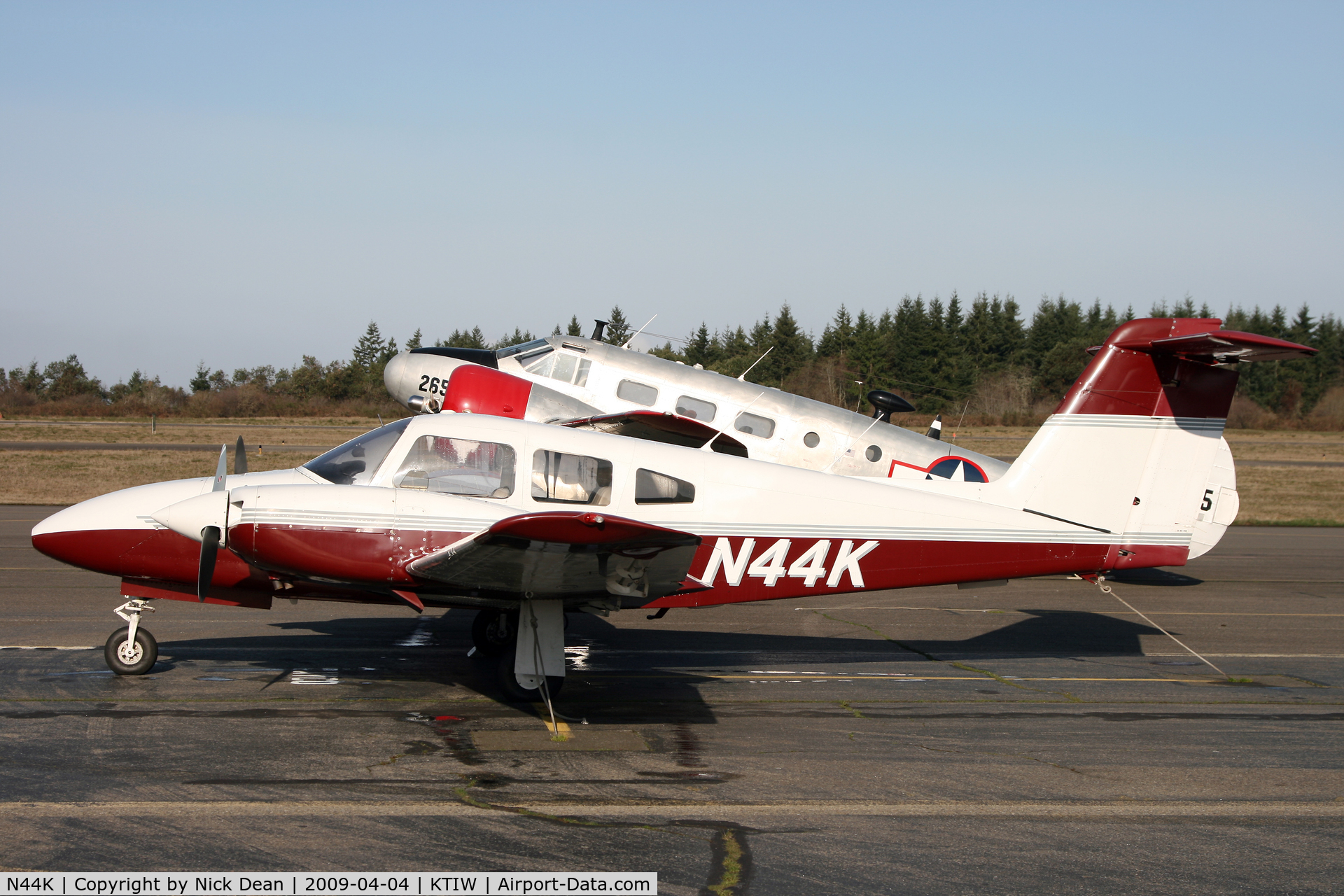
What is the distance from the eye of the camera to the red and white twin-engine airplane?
7.38 m

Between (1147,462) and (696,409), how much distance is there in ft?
18.7

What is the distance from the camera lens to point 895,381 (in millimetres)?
75875

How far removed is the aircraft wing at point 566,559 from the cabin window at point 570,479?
0.77 metres

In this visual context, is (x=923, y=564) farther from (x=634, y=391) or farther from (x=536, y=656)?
(x=634, y=391)

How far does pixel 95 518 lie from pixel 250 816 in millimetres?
3789

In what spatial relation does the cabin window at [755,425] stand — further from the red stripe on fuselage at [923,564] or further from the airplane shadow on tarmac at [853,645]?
the red stripe on fuselage at [923,564]

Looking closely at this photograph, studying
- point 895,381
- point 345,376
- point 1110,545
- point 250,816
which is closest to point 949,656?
point 1110,545

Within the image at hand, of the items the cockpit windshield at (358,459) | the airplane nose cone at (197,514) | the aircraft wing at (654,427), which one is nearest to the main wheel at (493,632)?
the cockpit windshield at (358,459)

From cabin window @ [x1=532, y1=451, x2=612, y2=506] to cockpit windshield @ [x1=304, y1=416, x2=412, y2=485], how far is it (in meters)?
1.17

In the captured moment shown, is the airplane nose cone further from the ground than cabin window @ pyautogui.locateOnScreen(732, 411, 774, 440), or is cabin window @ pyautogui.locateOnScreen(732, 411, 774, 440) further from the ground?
cabin window @ pyautogui.locateOnScreen(732, 411, 774, 440)

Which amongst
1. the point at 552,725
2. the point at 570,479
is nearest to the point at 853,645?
the point at 570,479

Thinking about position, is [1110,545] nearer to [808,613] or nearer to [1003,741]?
[1003,741]

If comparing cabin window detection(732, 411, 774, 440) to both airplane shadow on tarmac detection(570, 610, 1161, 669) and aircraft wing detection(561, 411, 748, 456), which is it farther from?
airplane shadow on tarmac detection(570, 610, 1161, 669)

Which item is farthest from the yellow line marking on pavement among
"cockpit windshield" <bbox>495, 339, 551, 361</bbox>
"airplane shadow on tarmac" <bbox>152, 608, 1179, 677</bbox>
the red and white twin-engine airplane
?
"cockpit windshield" <bbox>495, 339, 551, 361</bbox>
